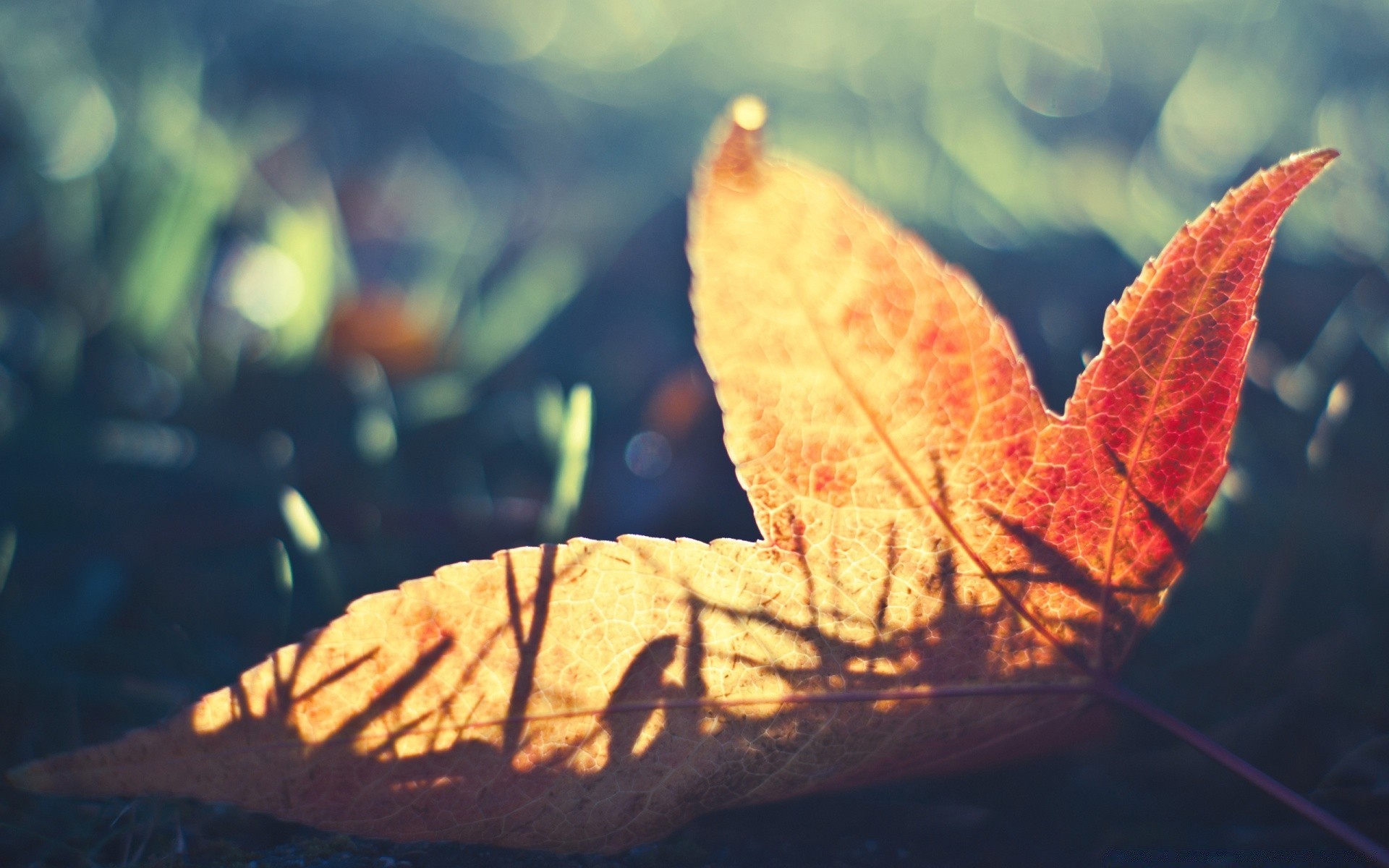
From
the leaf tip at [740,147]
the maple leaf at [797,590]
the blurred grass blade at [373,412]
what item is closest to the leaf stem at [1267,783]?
the maple leaf at [797,590]

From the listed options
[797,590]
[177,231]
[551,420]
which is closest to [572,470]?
[551,420]

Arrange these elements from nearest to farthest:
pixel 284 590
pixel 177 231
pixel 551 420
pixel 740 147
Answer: pixel 740 147, pixel 284 590, pixel 551 420, pixel 177 231

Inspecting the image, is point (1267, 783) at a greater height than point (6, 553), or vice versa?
point (6, 553)

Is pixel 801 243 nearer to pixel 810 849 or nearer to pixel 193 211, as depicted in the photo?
pixel 810 849

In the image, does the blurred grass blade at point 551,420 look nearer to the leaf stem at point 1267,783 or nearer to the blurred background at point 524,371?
the blurred background at point 524,371

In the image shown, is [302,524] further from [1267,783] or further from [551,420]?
[1267,783]

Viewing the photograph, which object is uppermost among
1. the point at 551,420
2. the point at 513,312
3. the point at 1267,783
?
the point at 513,312
